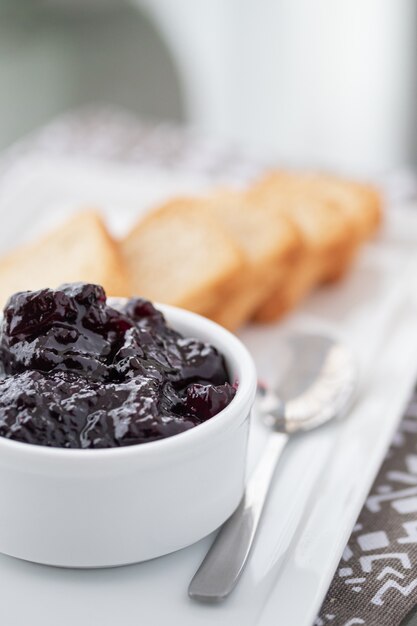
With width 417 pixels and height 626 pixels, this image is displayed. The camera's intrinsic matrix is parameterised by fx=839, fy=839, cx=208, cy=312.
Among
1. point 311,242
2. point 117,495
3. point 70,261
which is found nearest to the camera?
point 117,495

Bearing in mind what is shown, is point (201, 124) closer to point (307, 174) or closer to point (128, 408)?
point (307, 174)

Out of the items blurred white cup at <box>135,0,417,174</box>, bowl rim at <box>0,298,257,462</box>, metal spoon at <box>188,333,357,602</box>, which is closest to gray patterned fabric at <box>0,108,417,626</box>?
metal spoon at <box>188,333,357,602</box>

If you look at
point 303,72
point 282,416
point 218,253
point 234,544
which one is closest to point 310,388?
point 282,416

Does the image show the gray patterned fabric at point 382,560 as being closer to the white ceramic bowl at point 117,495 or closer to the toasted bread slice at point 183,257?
the white ceramic bowl at point 117,495

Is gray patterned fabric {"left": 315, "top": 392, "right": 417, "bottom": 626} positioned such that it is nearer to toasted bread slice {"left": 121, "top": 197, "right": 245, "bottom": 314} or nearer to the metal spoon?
the metal spoon

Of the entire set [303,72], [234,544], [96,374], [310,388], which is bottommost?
[303,72]

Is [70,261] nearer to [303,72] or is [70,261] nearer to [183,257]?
[183,257]
